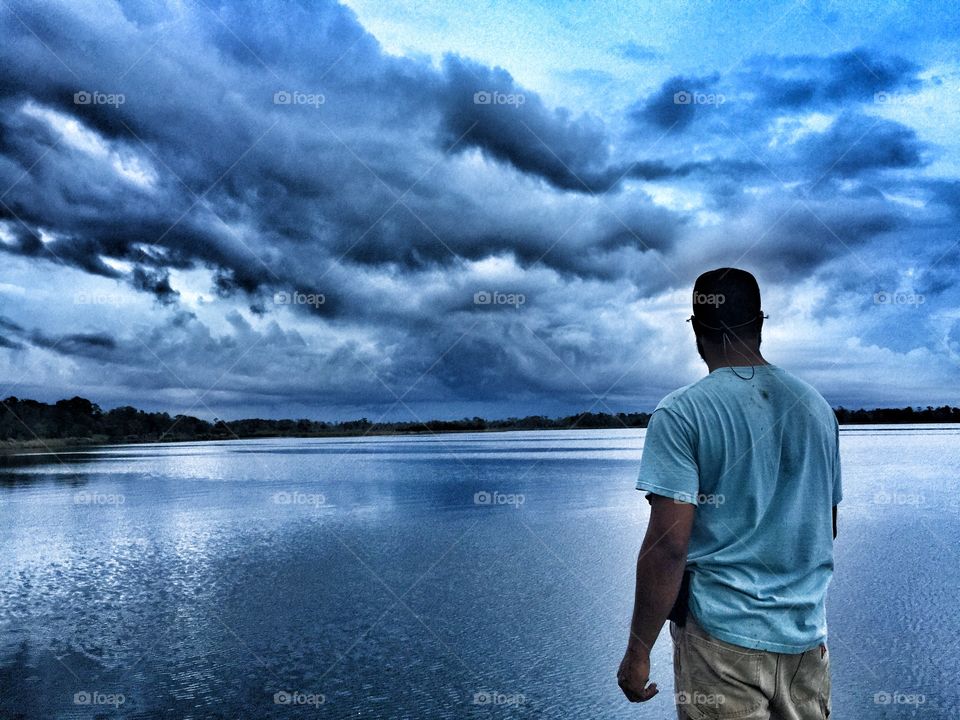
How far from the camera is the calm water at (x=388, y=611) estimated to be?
214 inches

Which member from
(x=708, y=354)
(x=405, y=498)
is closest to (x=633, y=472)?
(x=405, y=498)

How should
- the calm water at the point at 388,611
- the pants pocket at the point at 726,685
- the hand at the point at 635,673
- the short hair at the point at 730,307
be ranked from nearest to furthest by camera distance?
the pants pocket at the point at 726,685 < the hand at the point at 635,673 < the short hair at the point at 730,307 < the calm water at the point at 388,611

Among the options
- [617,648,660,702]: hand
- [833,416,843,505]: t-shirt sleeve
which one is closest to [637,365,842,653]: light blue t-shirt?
[833,416,843,505]: t-shirt sleeve

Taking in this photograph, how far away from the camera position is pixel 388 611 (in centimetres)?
763

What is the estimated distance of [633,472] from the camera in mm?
24609

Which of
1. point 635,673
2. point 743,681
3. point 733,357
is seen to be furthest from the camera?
point 733,357

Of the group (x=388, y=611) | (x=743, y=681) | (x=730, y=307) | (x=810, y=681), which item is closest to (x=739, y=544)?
(x=743, y=681)

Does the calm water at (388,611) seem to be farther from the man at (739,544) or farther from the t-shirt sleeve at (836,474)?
the t-shirt sleeve at (836,474)

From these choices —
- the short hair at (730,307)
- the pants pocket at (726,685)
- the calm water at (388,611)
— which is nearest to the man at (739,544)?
the pants pocket at (726,685)

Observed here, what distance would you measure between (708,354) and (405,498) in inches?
634

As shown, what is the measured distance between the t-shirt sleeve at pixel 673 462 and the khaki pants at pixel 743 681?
45cm

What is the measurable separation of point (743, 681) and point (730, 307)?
1187mm

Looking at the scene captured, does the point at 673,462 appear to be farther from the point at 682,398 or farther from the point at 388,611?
the point at 388,611

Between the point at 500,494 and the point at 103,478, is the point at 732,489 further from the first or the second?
the point at 103,478
